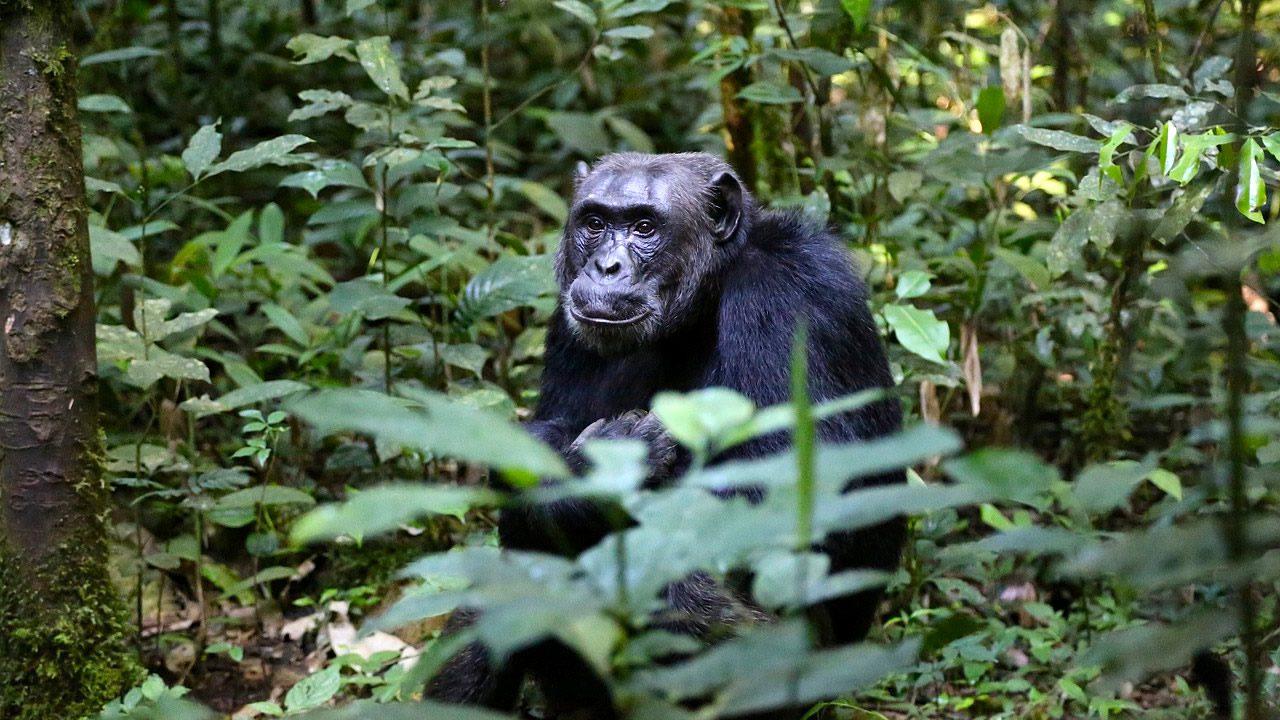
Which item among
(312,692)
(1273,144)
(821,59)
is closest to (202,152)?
(312,692)

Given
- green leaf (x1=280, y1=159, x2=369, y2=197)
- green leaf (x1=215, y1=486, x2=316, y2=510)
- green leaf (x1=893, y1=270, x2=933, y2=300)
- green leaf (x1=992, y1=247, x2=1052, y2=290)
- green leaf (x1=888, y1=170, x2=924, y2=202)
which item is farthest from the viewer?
green leaf (x1=888, y1=170, x2=924, y2=202)

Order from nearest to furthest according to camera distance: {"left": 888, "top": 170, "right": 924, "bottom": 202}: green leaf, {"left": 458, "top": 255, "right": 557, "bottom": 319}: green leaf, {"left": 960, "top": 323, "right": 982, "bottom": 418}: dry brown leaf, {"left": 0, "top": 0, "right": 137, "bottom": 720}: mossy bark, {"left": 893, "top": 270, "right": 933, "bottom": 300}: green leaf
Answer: {"left": 0, "top": 0, "right": 137, "bottom": 720}: mossy bark → {"left": 893, "top": 270, "right": 933, "bottom": 300}: green leaf → {"left": 960, "top": 323, "right": 982, "bottom": 418}: dry brown leaf → {"left": 458, "top": 255, "right": 557, "bottom": 319}: green leaf → {"left": 888, "top": 170, "right": 924, "bottom": 202}: green leaf

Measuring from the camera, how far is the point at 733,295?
488 cm

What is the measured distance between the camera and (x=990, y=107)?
636cm

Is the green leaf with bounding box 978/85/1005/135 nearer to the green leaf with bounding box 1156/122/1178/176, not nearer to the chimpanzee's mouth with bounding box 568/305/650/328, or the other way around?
the green leaf with bounding box 1156/122/1178/176

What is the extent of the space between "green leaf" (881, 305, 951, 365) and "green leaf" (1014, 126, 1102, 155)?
0.89 meters

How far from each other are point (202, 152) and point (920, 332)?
332 cm

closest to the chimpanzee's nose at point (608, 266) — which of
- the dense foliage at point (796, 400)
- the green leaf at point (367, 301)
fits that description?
the dense foliage at point (796, 400)

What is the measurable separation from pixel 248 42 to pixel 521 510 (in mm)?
8192

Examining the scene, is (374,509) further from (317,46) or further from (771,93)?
(771,93)

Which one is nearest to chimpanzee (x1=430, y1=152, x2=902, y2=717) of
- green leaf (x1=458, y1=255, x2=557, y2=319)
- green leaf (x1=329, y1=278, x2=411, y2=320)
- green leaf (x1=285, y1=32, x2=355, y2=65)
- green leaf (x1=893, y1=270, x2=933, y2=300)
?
green leaf (x1=458, y1=255, x2=557, y2=319)

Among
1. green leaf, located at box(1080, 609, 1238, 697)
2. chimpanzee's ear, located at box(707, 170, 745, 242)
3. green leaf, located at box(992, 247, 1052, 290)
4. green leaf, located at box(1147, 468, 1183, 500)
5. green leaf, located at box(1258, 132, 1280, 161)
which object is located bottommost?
green leaf, located at box(1147, 468, 1183, 500)

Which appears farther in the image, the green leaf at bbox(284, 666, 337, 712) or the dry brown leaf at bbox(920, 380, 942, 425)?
the dry brown leaf at bbox(920, 380, 942, 425)

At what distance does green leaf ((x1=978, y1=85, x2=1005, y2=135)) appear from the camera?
6.34 m
